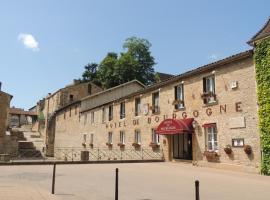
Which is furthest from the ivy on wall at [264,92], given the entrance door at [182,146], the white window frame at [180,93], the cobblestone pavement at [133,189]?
the entrance door at [182,146]

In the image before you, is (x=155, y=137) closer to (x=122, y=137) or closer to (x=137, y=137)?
(x=137, y=137)

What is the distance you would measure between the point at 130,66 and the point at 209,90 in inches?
1232

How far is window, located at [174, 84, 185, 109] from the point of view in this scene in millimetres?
19925

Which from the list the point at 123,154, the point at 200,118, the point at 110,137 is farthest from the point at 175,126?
the point at 110,137

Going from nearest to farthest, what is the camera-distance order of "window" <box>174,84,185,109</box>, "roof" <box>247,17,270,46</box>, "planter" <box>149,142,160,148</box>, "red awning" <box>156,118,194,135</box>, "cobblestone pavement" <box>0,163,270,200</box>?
1. "cobblestone pavement" <box>0,163,270,200</box>
2. "roof" <box>247,17,270,46</box>
3. "red awning" <box>156,118,194,135</box>
4. "window" <box>174,84,185,109</box>
5. "planter" <box>149,142,160,148</box>

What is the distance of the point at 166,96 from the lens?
21.4 meters

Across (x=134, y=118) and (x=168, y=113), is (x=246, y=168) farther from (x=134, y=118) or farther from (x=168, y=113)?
(x=134, y=118)

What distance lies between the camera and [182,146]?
20859 millimetres

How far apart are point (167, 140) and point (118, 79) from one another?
28817mm

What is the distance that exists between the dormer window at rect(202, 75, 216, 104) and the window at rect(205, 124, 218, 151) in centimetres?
155

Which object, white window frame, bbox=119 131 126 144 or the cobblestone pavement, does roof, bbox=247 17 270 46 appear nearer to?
the cobblestone pavement

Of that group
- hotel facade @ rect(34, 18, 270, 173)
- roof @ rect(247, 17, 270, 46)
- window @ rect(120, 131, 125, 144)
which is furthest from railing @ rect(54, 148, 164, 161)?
roof @ rect(247, 17, 270, 46)

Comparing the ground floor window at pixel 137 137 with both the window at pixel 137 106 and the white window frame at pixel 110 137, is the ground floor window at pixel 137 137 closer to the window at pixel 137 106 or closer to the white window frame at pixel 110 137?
the window at pixel 137 106

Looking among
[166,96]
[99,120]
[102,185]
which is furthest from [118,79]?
[102,185]
